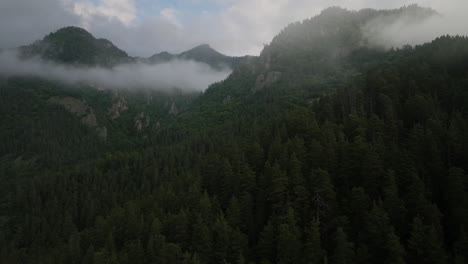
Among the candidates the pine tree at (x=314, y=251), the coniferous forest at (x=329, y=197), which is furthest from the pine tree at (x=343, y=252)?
the pine tree at (x=314, y=251)

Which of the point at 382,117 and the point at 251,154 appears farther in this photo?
the point at 382,117

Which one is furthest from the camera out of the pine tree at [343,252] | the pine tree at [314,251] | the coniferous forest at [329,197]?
the coniferous forest at [329,197]

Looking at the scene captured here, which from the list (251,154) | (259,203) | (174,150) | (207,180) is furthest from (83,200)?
(259,203)

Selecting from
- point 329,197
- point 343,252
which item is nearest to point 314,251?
point 343,252

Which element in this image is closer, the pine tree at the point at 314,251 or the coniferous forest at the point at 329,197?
the pine tree at the point at 314,251

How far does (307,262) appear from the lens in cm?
4525

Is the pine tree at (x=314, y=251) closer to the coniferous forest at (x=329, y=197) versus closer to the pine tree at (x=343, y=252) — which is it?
the coniferous forest at (x=329, y=197)

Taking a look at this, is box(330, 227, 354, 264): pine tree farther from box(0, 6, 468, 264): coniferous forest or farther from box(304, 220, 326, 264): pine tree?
box(304, 220, 326, 264): pine tree

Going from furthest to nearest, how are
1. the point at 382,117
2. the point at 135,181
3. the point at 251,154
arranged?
the point at 135,181 → the point at 382,117 → the point at 251,154

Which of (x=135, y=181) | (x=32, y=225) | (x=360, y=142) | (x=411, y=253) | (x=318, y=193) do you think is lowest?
(x=32, y=225)

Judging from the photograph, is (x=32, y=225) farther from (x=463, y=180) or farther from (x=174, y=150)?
(x=463, y=180)

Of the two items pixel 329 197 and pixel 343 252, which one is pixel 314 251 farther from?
pixel 329 197

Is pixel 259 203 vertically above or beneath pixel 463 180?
beneath

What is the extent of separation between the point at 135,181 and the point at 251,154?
246 ft
